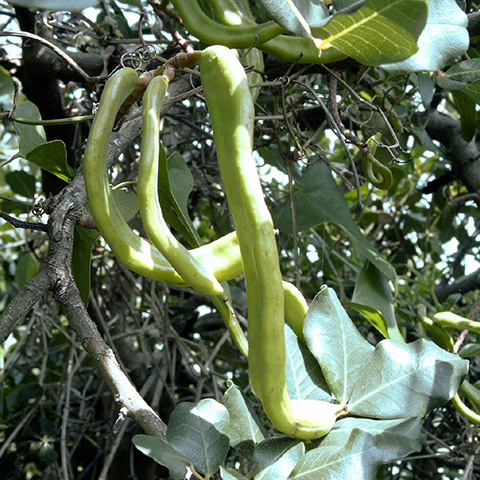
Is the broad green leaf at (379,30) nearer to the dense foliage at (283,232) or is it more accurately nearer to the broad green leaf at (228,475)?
the dense foliage at (283,232)

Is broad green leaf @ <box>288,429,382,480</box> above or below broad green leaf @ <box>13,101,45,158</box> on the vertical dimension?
below

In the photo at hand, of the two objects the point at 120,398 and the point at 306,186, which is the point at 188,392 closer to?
the point at 306,186

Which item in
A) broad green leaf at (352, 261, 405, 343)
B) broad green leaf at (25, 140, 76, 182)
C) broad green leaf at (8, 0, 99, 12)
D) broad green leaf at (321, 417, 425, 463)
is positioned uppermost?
broad green leaf at (8, 0, 99, 12)

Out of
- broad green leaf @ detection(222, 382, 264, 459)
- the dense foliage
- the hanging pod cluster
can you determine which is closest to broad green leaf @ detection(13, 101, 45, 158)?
the dense foliage

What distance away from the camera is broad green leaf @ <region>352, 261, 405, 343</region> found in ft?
2.65

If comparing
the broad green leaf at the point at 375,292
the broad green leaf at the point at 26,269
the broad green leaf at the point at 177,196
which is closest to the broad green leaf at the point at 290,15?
the broad green leaf at the point at 177,196

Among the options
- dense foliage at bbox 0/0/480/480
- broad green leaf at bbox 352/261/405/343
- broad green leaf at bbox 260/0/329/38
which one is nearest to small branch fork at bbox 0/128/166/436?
dense foliage at bbox 0/0/480/480

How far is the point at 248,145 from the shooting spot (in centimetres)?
37

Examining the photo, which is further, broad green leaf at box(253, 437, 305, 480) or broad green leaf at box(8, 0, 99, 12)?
broad green leaf at box(8, 0, 99, 12)

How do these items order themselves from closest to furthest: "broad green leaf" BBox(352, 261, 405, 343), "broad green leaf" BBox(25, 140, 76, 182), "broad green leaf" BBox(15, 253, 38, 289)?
1. "broad green leaf" BBox(25, 140, 76, 182)
2. "broad green leaf" BBox(352, 261, 405, 343)
3. "broad green leaf" BBox(15, 253, 38, 289)

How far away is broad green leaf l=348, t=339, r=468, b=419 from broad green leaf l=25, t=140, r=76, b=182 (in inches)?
14.6

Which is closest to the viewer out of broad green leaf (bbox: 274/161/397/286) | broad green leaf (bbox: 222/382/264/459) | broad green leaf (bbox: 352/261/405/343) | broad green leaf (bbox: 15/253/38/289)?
broad green leaf (bbox: 222/382/264/459)

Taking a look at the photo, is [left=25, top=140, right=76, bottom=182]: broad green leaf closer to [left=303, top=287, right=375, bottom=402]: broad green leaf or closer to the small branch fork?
the small branch fork

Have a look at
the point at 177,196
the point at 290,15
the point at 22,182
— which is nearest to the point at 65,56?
the point at 177,196
